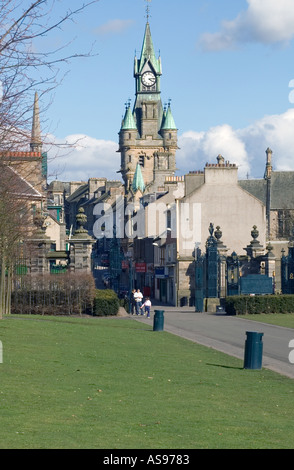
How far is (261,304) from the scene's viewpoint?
4519 centimetres

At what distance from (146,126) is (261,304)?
5556 inches

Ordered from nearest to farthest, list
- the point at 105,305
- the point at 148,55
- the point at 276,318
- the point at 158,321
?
the point at 158,321, the point at 276,318, the point at 105,305, the point at 148,55

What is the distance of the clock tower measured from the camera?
17900 centimetres

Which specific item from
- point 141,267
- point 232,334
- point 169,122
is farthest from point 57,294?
point 169,122

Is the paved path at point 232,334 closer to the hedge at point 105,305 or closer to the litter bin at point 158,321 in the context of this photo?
the litter bin at point 158,321

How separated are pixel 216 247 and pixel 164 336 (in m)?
24.1

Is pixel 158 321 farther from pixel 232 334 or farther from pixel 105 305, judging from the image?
pixel 105 305

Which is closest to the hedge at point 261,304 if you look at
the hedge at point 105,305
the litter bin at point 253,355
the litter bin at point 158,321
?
the hedge at point 105,305

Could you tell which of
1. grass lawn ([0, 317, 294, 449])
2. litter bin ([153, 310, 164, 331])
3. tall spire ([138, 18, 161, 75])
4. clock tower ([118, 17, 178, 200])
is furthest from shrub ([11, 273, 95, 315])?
tall spire ([138, 18, 161, 75])

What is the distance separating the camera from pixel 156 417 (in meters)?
12.7

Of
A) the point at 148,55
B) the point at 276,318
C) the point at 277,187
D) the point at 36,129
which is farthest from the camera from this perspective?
the point at 148,55

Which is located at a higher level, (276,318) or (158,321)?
(158,321)

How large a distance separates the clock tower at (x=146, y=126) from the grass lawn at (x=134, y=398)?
148837 millimetres

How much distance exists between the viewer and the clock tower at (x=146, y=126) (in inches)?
7047
